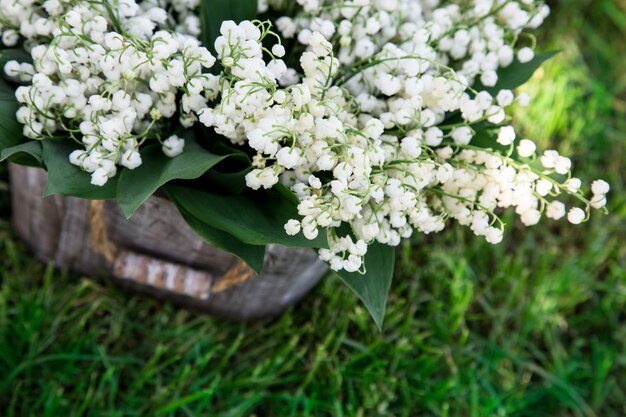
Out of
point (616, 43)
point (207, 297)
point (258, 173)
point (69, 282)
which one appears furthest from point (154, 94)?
point (616, 43)

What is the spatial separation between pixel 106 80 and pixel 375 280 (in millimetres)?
502

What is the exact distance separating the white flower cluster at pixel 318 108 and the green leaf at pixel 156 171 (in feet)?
0.09

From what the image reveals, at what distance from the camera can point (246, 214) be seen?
1.04m

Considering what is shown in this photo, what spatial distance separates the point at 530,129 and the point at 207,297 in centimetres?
110

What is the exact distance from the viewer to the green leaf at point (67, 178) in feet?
3.21

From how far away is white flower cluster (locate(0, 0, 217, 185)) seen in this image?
0.95 meters

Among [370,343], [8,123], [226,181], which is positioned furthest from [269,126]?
[370,343]

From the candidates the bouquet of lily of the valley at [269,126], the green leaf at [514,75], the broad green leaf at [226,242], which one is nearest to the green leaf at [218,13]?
the bouquet of lily of the valley at [269,126]

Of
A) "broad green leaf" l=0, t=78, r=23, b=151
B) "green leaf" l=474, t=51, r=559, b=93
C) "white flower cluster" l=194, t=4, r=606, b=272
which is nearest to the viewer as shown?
"white flower cluster" l=194, t=4, r=606, b=272

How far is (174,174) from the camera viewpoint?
955 millimetres

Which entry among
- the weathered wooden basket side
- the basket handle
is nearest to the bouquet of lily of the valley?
the weathered wooden basket side

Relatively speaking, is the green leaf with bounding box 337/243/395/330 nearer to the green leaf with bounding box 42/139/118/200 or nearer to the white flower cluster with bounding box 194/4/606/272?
the white flower cluster with bounding box 194/4/606/272

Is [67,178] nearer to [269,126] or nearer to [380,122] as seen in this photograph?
[269,126]

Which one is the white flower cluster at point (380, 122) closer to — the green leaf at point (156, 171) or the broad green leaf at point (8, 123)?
the green leaf at point (156, 171)
